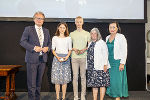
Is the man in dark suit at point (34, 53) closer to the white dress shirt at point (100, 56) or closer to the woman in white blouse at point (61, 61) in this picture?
the woman in white blouse at point (61, 61)

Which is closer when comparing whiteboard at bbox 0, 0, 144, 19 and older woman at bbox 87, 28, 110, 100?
older woman at bbox 87, 28, 110, 100

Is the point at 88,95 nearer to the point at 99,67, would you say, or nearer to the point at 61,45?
the point at 99,67

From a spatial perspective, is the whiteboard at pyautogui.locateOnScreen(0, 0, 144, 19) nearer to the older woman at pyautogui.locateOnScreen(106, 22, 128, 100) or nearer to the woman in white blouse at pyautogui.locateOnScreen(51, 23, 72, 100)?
the woman in white blouse at pyautogui.locateOnScreen(51, 23, 72, 100)

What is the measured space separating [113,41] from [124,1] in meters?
1.59

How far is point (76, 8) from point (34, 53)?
171 centimetres

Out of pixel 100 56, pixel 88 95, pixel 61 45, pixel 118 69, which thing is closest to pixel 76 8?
pixel 61 45

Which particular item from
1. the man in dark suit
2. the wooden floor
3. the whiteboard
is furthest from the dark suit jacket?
the whiteboard

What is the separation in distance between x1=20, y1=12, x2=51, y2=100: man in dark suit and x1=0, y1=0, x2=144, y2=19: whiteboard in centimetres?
116

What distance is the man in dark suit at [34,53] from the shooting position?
2555 millimetres

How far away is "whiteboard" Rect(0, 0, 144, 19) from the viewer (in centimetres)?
366

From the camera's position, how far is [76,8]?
373 centimetres

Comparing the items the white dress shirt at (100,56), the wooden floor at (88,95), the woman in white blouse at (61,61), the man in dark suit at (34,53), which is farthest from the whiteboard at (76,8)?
the wooden floor at (88,95)

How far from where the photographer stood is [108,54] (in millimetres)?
2768

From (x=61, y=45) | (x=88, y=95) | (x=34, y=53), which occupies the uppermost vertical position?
(x=61, y=45)
